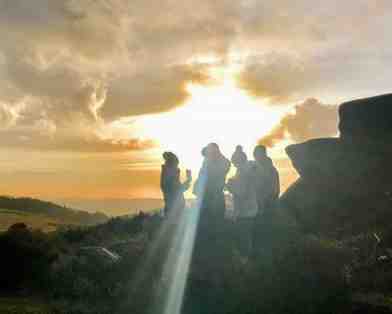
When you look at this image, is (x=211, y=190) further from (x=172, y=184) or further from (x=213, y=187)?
(x=172, y=184)

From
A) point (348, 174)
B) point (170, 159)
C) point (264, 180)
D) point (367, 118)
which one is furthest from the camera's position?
point (367, 118)

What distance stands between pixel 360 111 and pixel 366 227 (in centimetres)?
1592

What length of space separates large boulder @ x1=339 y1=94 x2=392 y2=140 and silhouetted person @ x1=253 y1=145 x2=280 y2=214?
25052 mm

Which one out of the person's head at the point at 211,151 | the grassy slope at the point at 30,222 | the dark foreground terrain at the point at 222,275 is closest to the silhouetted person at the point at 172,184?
the dark foreground terrain at the point at 222,275

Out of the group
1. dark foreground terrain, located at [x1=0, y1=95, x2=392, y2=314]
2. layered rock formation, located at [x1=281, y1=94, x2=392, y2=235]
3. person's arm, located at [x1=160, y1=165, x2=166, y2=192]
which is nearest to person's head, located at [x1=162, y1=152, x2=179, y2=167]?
person's arm, located at [x1=160, y1=165, x2=166, y2=192]

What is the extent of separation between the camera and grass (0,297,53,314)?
14555mm

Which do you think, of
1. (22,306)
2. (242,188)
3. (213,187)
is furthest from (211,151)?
(22,306)

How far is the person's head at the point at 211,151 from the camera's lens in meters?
20.4

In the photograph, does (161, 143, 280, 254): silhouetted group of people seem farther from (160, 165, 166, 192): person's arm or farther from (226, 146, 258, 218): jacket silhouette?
(226, 146, 258, 218): jacket silhouette

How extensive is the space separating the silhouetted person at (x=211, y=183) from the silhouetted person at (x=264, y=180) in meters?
1.45

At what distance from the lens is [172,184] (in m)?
21.6

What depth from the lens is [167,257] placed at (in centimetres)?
1773

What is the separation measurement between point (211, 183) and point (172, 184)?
203cm

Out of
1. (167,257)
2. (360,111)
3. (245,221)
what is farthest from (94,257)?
(360,111)
